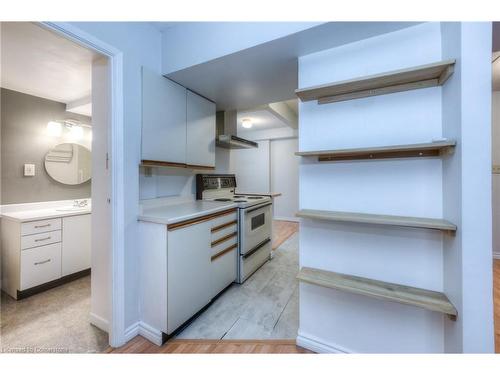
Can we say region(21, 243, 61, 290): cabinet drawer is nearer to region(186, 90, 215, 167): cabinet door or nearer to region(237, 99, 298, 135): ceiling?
region(186, 90, 215, 167): cabinet door

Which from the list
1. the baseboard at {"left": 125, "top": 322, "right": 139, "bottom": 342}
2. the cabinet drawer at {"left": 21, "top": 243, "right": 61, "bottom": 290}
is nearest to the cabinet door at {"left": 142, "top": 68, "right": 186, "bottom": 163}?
the baseboard at {"left": 125, "top": 322, "right": 139, "bottom": 342}

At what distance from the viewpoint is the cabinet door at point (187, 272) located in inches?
59.8

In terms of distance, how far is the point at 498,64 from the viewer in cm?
237

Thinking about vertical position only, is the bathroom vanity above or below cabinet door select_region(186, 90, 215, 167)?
below

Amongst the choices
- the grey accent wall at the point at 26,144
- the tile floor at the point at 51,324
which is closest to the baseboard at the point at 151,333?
the tile floor at the point at 51,324

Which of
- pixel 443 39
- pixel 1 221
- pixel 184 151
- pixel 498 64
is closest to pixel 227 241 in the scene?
pixel 184 151

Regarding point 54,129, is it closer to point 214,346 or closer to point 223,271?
point 223,271

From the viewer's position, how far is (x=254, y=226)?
2.56 metres

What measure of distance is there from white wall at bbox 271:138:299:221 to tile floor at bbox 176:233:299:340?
10.4 feet

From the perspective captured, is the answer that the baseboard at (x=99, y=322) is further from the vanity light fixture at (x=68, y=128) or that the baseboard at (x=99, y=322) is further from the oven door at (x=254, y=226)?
the vanity light fixture at (x=68, y=128)

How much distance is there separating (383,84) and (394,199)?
68 centimetres

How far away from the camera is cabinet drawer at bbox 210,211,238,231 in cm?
194

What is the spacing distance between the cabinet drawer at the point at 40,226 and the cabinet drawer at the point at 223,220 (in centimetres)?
185

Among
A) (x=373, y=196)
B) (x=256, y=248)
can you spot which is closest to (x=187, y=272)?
(x=256, y=248)
